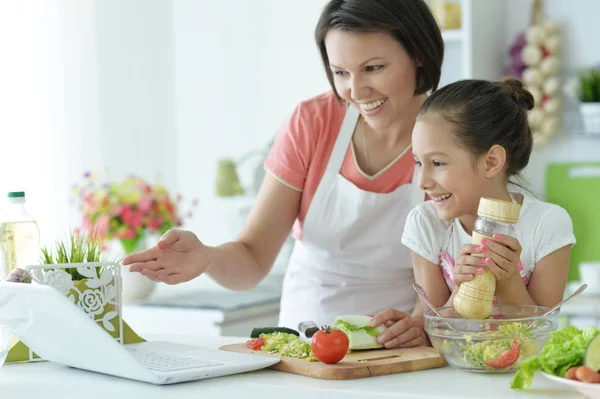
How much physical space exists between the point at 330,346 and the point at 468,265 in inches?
10.2

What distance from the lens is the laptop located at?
4.51ft

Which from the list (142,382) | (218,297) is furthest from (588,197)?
(142,382)

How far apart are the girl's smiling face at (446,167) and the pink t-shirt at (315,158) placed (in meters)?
0.48

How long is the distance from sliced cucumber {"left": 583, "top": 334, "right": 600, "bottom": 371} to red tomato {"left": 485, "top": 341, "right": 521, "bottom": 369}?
16 cm

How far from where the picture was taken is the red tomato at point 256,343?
1.65 metres

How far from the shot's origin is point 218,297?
320cm

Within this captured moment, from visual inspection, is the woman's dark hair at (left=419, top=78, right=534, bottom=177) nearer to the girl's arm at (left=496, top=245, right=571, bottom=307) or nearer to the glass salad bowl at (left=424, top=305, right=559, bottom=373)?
the girl's arm at (left=496, top=245, right=571, bottom=307)

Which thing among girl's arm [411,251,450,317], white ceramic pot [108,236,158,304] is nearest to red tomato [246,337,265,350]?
girl's arm [411,251,450,317]

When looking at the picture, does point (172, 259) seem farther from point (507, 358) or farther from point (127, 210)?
point (127, 210)

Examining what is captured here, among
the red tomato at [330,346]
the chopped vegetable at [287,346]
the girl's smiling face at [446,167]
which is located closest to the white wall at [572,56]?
the girl's smiling face at [446,167]

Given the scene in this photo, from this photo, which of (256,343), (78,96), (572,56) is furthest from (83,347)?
(572,56)

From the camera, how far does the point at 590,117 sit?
3.36 metres

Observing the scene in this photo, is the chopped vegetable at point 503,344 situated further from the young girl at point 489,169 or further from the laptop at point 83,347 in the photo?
the laptop at point 83,347

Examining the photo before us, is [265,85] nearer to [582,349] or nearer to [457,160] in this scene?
[457,160]
